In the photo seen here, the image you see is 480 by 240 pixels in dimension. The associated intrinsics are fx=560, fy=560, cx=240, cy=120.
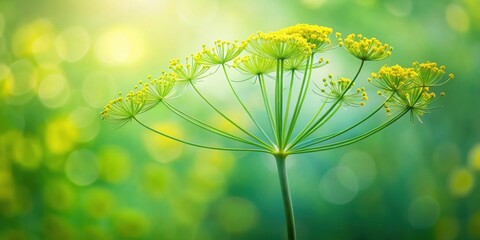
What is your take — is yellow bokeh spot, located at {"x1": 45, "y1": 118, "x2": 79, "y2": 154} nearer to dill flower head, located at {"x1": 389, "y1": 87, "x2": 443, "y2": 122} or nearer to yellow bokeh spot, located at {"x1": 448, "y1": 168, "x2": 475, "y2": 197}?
dill flower head, located at {"x1": 389, "y1": 87, "x2": 443, "y2": 122}

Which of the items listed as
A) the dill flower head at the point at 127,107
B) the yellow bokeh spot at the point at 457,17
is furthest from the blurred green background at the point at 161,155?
the dill flower head at the point at 127,107

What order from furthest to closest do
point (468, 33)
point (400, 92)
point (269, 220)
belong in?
point (468, 33) < point (269, 220) < point (400, 92)

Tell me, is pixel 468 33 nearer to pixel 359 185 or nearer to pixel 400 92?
pixel 359 185

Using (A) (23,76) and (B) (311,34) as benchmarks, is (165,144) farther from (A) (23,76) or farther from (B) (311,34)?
(B) (311,34)

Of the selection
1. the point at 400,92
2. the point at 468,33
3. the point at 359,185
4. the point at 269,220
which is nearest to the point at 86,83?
the point at 269,220

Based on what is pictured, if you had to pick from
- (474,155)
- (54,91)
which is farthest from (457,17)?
(54,91)

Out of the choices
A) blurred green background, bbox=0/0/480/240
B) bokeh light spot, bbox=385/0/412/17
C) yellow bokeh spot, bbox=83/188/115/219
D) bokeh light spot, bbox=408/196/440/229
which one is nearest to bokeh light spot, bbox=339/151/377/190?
blurred green background, bbox=0/0/480/240

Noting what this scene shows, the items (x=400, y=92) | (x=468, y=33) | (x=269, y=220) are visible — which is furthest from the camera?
(x=468, y=33)
